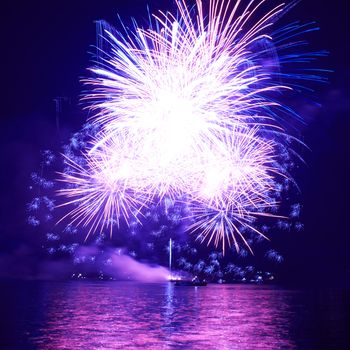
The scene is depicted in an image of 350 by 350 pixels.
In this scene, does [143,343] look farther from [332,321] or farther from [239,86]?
[332,321]

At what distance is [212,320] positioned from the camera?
3262cm

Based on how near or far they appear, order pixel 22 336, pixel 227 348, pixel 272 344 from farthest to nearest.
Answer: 1. pixel 22 336
2. pixel 272 344
3. pixel 227 348

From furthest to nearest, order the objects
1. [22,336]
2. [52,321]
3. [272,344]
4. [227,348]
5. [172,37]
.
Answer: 1. [52,321]
2. [172,37]
3. [22,336]
4. [272,344]
5. [227,348]

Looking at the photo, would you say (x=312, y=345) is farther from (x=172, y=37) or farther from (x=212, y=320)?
(x=172, y=37)

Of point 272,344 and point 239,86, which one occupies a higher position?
point 239,86

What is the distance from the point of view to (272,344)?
2153cm

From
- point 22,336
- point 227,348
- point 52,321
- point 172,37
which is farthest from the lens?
point 52,321

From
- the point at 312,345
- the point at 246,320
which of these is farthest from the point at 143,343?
the point at 246,320

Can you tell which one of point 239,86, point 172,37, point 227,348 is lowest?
point 227,348

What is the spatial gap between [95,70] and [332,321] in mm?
22080

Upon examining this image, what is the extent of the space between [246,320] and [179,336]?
1080 centimetres

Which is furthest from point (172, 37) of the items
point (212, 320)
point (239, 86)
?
point (212, 320)

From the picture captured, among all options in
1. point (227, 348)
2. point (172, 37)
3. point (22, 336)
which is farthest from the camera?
point (172, 37)

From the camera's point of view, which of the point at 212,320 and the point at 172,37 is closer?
the point at 172,37
